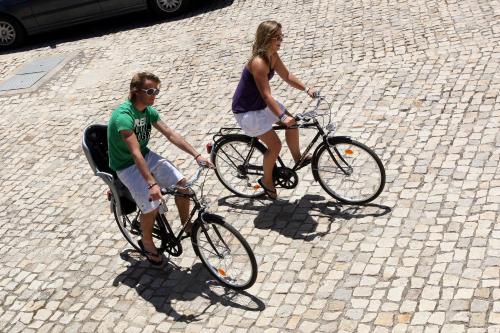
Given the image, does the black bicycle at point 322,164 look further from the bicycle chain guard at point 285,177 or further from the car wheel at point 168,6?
the car wheel at point 168,6

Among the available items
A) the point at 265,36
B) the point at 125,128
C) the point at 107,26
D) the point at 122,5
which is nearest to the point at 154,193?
the point at 125,128

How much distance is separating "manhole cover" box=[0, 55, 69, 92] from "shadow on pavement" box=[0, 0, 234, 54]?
1.00 m

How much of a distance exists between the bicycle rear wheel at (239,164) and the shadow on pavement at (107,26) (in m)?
7.28

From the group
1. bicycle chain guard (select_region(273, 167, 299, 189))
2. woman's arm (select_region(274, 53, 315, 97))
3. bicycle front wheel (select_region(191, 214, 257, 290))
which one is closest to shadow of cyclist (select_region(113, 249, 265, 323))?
bicycle front wheel (select_region(191, 214, 257, 290))

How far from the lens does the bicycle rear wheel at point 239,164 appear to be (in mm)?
7246

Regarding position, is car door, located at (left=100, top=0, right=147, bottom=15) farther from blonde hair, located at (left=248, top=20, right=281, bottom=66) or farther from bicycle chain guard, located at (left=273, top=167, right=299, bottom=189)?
blonde hair, located at (left=248, top=20, right=281, bottom=66)

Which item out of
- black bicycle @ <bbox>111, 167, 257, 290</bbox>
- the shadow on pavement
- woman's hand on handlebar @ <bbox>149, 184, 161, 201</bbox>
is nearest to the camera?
woman's hand on handlebar @ <bbox>149, 184, 161, 201</bbox>

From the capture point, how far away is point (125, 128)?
5.69 meters

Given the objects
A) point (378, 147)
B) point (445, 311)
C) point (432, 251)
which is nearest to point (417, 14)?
point (378, 147)

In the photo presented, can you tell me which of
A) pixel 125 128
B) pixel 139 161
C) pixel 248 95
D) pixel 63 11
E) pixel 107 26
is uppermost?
pixel 125 128

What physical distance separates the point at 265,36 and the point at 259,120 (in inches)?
34.4

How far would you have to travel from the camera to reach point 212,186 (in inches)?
313

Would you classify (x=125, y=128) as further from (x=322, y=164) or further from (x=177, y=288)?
(x=322, y=164)

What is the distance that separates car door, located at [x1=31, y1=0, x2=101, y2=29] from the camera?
14203 mm
